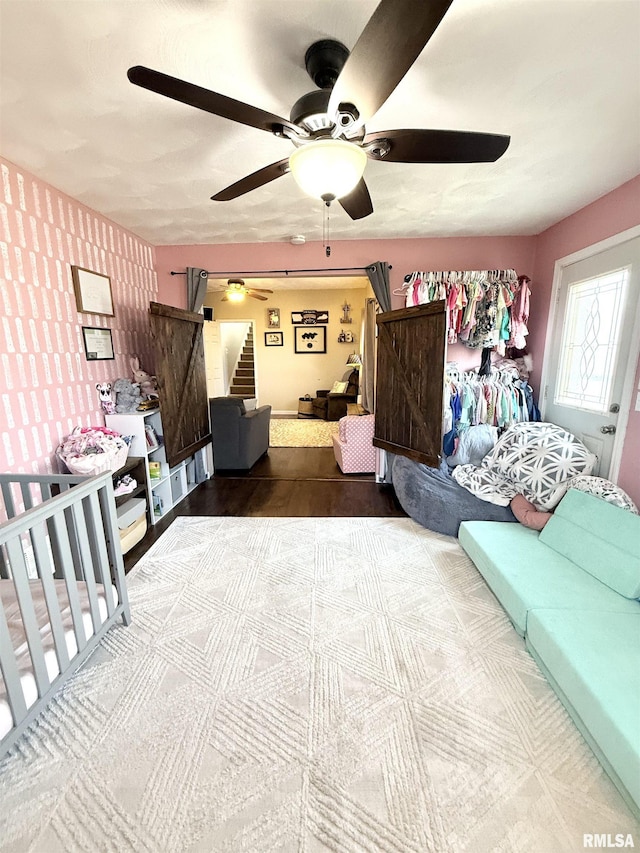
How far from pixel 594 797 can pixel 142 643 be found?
6.10 ft

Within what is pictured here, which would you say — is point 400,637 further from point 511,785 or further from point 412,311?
point 412,311

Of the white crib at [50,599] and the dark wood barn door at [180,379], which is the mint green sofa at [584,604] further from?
the dark wood barn door at [180,379]

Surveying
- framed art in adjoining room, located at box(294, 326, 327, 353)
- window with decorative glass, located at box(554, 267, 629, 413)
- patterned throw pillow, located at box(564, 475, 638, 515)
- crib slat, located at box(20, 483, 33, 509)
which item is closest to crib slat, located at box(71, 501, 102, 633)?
crib slat, located at box(20, 483, 33, 509)

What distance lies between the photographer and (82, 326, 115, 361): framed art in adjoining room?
2.76 m

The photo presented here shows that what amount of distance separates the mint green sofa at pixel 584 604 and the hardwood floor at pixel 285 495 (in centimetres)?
112

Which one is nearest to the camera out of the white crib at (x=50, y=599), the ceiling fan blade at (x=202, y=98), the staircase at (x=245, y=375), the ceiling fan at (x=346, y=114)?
the ceiling fan at (x=346, y=114)

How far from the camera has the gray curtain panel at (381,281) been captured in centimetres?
354

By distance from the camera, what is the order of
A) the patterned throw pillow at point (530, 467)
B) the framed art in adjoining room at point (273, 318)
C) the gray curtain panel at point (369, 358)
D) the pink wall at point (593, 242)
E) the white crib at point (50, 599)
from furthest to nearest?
the framed art in adjoining room at point (273, 318)
the gray curtain panel at point (369, 358)
the patterned throw pillow at point (530, 467)
the pink wall at point (593, 242)
the white crib at point (50, 599)

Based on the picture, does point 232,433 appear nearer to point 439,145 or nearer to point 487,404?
point 487,404

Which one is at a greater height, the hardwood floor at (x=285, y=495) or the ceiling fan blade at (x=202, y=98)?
the ceiling fan blade at (x=202, y=98)

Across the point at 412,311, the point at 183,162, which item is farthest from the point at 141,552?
the point at 412,311

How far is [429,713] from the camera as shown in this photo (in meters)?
1.38

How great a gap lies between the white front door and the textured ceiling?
577 millimetres

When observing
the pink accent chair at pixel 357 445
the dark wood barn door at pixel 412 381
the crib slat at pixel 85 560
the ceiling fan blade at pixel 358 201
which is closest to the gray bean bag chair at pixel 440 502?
the dark wood barn door at pixel 412 381
